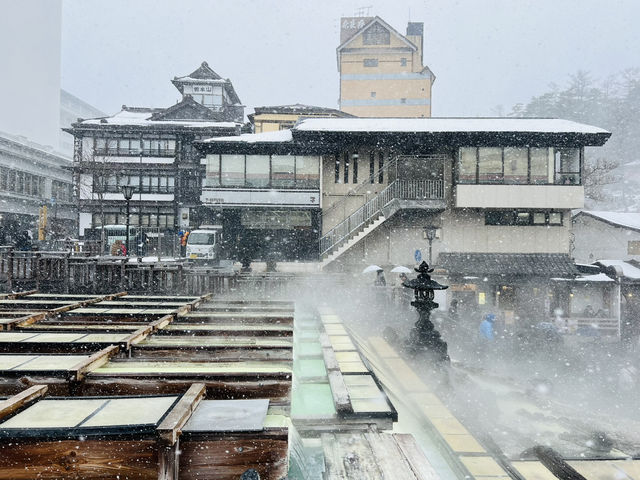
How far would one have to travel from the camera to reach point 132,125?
3681cm

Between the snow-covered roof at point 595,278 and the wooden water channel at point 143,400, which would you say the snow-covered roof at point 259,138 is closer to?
the snow-covered roof at point 595,278

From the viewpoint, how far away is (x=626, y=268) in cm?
2517

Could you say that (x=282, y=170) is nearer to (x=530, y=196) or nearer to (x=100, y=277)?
(x=100, y=277)

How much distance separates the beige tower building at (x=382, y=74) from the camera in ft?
157

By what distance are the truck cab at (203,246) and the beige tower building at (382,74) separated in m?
26.9

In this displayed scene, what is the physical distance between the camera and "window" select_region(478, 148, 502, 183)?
2533 cm

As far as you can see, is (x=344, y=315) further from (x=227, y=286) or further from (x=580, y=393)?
(x=580, y=393)

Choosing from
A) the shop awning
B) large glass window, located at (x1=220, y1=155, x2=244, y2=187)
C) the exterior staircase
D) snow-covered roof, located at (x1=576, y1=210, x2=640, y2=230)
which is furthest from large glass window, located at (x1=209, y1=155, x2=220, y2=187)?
snow-covered roof, located at (x1=576, y1=210, x2=640, y2=230)

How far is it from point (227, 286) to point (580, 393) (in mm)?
13176

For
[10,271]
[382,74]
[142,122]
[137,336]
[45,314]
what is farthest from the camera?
[382,74]

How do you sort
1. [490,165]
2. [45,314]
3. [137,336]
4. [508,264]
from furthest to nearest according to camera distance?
[490,165], [508,264], [45,314], [137,336]

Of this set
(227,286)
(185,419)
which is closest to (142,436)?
(185,419)

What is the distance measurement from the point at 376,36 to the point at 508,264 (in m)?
34.0

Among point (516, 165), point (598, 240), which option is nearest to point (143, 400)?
point (516, 165)
